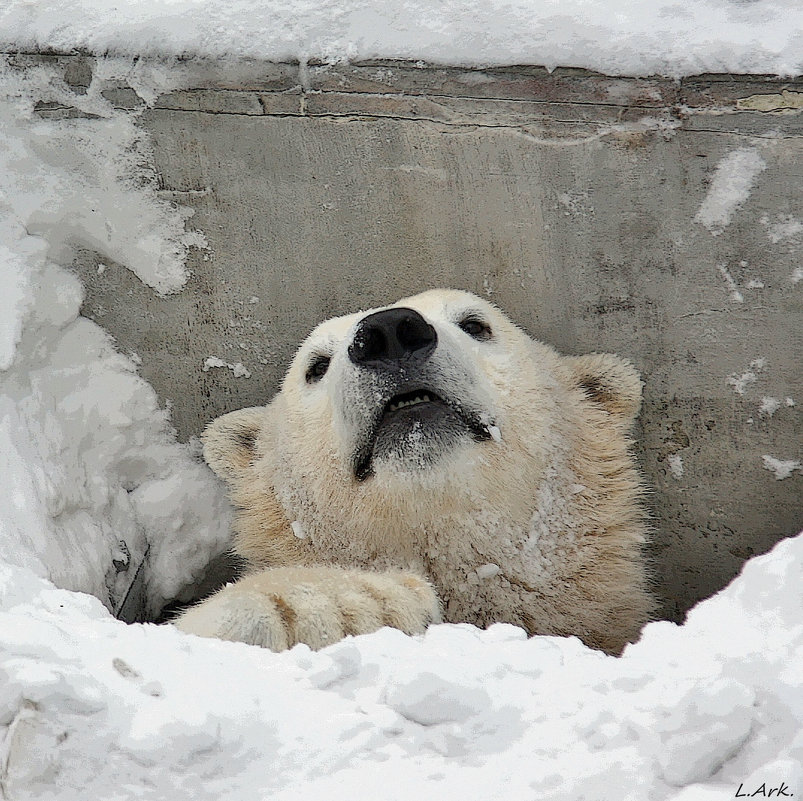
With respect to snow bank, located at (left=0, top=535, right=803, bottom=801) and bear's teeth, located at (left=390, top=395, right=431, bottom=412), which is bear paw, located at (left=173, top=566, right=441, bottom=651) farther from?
bear's teeth, located at (left=390, top=395, right=431, bottom=412)

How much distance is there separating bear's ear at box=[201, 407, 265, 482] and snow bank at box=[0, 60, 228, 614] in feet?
0.91

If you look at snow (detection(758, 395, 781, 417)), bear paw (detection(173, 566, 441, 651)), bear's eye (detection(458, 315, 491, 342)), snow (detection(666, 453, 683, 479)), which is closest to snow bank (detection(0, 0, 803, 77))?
bear's eye (detection(458, 315, 491, 342))

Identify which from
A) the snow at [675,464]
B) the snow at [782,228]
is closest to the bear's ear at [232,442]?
the snow at [675,464]

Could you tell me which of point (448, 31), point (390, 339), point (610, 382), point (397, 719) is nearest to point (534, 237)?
point (610, 382)

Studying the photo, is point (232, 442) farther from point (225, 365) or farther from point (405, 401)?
point (405, 401)

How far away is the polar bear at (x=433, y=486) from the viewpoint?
2332 millimetres

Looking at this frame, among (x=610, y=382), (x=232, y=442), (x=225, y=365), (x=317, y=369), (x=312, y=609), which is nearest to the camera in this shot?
(x=312, y=609)

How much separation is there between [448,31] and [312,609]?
1.86 metres

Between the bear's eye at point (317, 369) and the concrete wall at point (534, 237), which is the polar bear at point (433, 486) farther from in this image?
the concrete wall at point (534, 237)

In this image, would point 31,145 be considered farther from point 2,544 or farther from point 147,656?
point 147,656

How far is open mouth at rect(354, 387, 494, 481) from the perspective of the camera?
247 cm

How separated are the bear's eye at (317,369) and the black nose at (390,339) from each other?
47 centimetres

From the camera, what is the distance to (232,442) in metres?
3.30

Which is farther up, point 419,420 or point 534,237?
point 534,237
